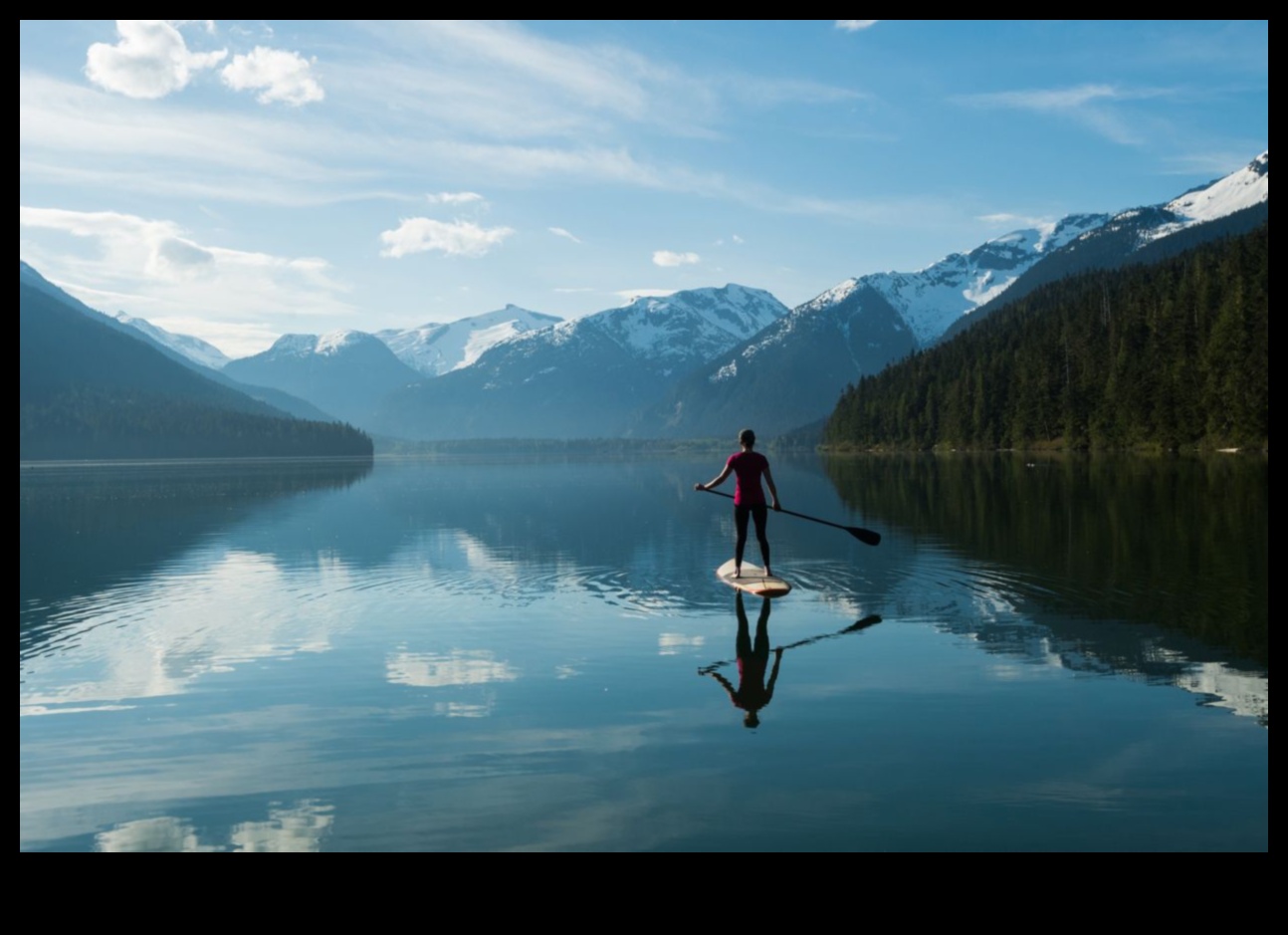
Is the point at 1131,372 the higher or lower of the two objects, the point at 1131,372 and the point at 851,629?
the higher

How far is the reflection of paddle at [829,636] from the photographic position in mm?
16375

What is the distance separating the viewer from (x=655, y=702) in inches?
561

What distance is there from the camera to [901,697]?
1427 cm

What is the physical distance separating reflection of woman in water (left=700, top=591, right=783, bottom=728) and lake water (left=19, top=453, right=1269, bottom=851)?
97 millimetres

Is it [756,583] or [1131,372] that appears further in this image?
[1131,372]

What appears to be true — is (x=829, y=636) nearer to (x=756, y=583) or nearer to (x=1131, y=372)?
(x=756, y=583)

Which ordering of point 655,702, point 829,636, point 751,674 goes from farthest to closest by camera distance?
1. point 829,636
2. point 751,674
3. point 655,702

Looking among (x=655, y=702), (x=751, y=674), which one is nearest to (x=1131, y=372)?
(x=751, y=674)

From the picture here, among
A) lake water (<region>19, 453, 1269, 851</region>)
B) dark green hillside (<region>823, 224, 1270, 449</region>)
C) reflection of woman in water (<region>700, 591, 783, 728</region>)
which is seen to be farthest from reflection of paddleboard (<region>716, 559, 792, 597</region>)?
dark green hillside (<region>823, 224, 1270, 449</region>)

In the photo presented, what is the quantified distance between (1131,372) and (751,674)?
13716 cm

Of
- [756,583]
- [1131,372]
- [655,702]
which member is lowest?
[655,702]

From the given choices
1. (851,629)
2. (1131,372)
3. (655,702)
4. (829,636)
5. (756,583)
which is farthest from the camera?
(1131,372)
